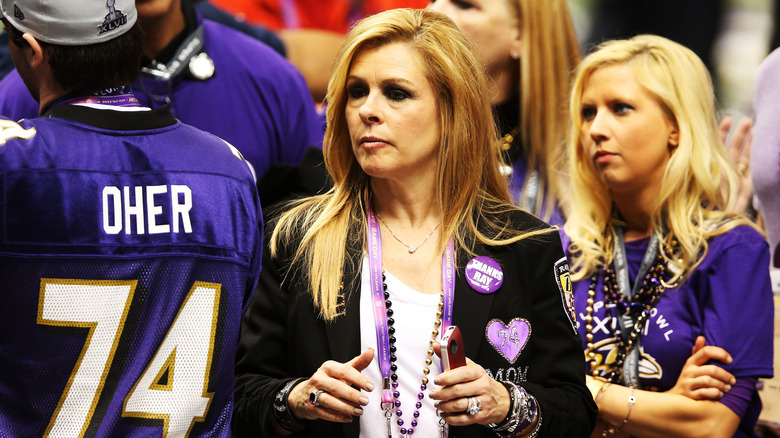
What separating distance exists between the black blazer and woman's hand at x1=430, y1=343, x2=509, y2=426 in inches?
6.3

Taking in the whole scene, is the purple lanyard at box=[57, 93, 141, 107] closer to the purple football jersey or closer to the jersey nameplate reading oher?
the purple football jersey

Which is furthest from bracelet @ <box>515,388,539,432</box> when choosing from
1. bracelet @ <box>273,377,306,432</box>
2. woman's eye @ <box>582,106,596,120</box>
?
woman's eye @ <box>582,106,596,120</box>

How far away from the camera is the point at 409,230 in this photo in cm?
269

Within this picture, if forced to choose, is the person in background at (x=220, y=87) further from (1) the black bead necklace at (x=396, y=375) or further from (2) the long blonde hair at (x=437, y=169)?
(1) the black bead necklace at (x=396, y=375)

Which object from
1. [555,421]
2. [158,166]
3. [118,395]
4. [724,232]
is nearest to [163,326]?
[118,395]

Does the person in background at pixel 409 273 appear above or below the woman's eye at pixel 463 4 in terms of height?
below

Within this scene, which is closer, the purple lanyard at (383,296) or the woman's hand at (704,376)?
Answer: the purple lanyard at (383,296)

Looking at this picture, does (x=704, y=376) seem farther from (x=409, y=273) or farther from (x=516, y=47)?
(x=516, y=47)

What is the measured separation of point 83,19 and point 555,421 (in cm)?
152

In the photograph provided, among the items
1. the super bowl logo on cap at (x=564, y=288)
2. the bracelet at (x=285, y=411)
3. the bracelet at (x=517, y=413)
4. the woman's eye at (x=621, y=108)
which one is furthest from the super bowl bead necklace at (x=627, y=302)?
the bracelet at (x=285, y=411)

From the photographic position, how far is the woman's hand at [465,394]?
225cm

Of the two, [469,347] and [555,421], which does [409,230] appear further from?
[555,421]

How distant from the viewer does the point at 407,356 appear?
8.12 feet

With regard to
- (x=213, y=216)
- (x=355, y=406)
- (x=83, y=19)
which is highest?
(x=83, y=19)
